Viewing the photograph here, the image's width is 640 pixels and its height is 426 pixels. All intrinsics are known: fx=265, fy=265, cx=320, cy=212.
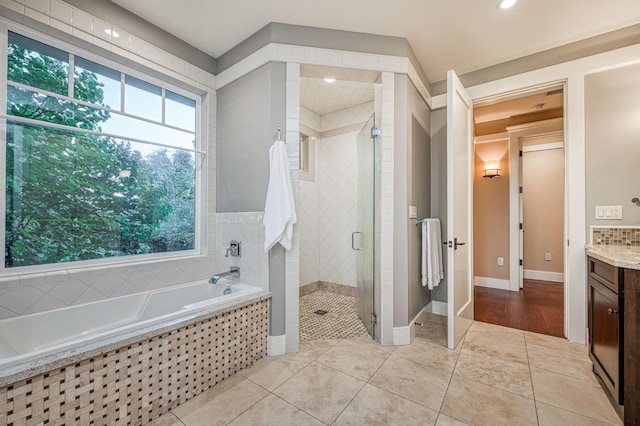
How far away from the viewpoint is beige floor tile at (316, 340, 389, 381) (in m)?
1.89

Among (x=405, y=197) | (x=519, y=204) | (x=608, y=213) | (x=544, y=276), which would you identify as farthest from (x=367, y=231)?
(x=544, y=276)

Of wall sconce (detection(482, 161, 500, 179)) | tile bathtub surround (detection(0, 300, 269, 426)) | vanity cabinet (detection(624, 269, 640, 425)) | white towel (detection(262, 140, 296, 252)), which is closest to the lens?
tile bathtub surround (detection(0, 300, 269, 426))

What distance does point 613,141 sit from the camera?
86.0 inches

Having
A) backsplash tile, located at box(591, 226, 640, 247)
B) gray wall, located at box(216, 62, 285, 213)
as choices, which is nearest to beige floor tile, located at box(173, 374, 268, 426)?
gray wall, located at box(216, 62, 285, 213)

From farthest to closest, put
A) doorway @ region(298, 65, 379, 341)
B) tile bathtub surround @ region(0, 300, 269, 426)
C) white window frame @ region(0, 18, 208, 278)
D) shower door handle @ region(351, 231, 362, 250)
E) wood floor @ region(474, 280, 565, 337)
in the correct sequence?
doorway @ region(298, 65, 379, 341), shower door handle @ region(351, 231, 362, 250), wood floor @ region(474, 280, 565, 337), white window frame @ region(0, 18, 208, 278), tile bathtub surround @ region(0, 300, 269, 426)

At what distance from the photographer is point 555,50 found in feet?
7.95

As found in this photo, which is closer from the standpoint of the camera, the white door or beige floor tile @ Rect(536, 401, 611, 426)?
beige floor tile @ Rect(536, 401, 611, 426)

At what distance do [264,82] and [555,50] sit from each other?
2.65 metres

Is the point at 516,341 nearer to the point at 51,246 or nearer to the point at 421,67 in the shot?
the point at 421,67

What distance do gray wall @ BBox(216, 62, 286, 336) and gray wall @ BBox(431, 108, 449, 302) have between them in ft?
6.03

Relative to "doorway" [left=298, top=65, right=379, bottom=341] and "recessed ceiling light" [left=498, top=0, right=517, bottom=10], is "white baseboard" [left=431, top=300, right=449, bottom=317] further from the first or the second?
"recessed ceiling light" [left=498, top=0, right=517, bottom=10]

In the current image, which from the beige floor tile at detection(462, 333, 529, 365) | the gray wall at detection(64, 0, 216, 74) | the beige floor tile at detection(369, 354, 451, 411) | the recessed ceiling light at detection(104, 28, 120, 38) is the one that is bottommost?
the beige floor tile at detection(462, 333, 529, 365)

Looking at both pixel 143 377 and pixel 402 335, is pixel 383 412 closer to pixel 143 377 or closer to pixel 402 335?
pixel 402 335

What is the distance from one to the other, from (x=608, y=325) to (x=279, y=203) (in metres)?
2.16
